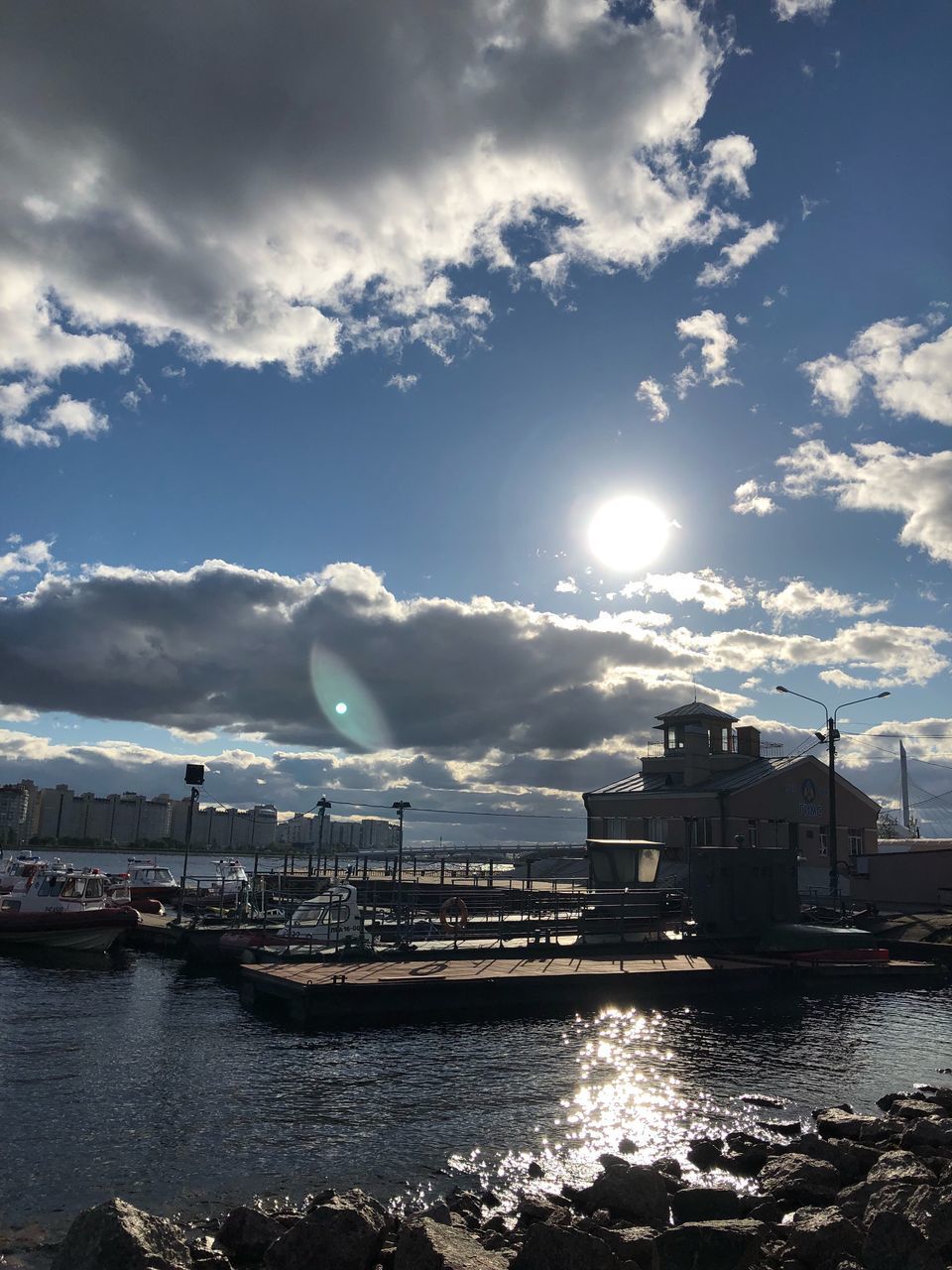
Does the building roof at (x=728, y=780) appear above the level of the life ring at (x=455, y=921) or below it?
above

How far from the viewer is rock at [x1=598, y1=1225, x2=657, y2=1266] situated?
1114 centimetres

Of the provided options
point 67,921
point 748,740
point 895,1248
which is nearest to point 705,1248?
point 895,1248

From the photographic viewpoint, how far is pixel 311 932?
3509 centimetres

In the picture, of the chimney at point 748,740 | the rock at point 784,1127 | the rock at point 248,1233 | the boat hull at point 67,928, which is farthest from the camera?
the chimney at point 748,740

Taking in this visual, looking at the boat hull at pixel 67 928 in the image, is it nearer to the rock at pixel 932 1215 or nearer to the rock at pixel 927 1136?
the rock at pixel 927 1136

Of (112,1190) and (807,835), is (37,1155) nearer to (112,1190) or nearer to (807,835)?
(112,1190)

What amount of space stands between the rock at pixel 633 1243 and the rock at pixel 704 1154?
13.5ft

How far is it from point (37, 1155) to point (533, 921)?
82.4 feet

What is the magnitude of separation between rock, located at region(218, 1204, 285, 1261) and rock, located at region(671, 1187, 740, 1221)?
5.46 metres

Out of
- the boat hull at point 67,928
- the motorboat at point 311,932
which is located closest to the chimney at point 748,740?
the motorboat at point 311,932

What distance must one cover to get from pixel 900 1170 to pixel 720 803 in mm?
43934

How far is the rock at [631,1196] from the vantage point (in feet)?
42.9

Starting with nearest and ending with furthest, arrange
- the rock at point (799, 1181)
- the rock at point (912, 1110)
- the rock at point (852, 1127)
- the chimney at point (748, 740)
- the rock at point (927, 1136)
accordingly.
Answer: the rock at point (799, 1181) → the rock at point (927, 1136) → the rock at point (852, 1127) → the rock at point (912, 1110) → the chimney at point (748, 740)

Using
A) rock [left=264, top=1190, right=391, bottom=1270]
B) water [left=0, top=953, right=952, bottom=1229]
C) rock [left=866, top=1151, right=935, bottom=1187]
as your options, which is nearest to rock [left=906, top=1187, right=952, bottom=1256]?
rock [left=866, top=1151, right=935, bottom=1187]
